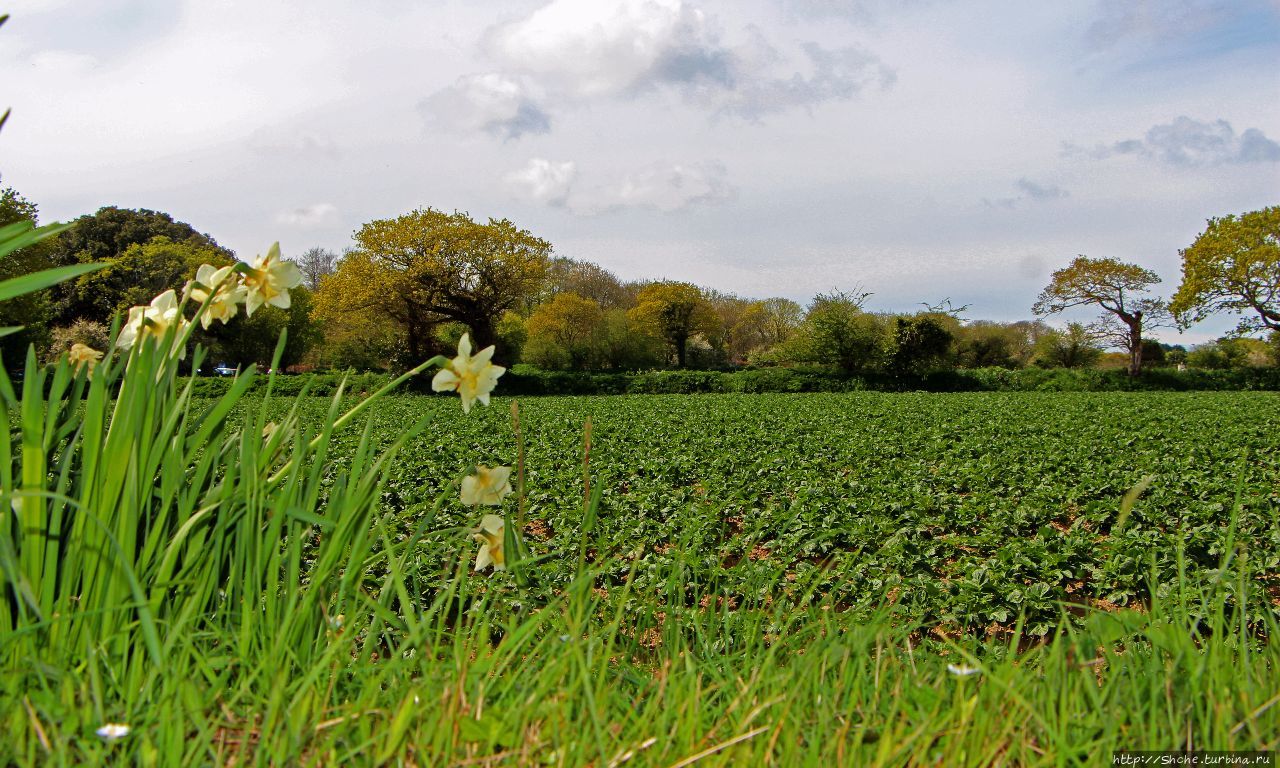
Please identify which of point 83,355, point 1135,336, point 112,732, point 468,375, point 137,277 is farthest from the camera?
point 137,277

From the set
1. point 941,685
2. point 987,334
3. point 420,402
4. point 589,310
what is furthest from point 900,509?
point 987,334

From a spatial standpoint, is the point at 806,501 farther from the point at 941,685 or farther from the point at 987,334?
the point at 987,334

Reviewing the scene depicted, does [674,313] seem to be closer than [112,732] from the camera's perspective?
No

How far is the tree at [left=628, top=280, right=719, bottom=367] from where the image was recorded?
41.7m

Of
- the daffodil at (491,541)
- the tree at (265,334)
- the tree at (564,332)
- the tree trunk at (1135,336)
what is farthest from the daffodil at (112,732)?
the tree trunk at (1135,336)

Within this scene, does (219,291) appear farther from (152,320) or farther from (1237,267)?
(1237,267)

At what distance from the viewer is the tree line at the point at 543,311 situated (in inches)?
1085

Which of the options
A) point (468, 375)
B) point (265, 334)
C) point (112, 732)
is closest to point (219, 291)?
point (468, 375)

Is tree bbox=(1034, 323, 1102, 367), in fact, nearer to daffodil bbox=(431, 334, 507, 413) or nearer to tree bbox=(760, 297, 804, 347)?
tree bbox=(760, 297, 804, 347)

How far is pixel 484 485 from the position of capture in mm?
2057

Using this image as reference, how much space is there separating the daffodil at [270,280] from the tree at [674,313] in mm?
39315

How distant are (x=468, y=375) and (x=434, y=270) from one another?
86.7ft

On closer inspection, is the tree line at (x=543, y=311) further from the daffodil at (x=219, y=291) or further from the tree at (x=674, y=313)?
the daffodil at (x=219, y=291)

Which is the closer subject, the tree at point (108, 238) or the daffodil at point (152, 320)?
the daffodil at point (152, 320)
